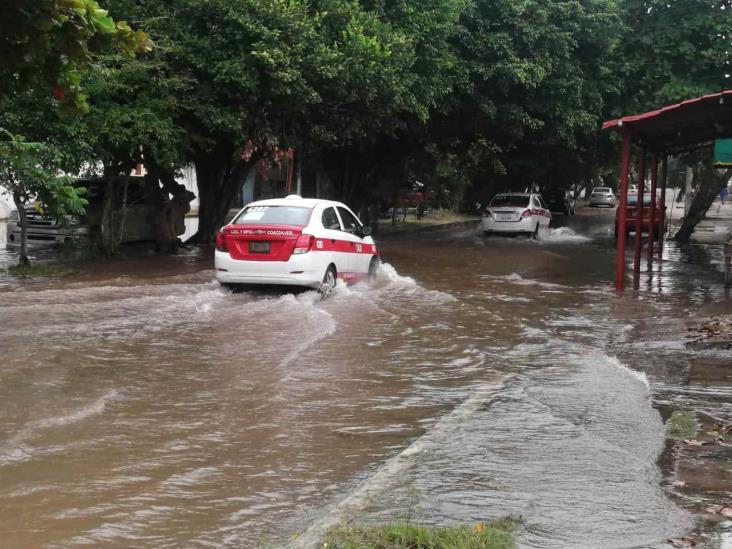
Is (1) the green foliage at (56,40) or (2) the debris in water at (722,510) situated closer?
(2) the debris in water at (722,510)

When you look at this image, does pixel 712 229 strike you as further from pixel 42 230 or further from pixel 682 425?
pixel 682 425

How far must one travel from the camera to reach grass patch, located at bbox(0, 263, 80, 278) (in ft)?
52.7

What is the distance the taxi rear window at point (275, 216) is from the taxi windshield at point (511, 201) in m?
17.5

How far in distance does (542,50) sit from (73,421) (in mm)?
22301

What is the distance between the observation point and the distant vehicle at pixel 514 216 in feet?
98.6

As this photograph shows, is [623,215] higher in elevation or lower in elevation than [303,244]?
higher

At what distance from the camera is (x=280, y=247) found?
13367 mm

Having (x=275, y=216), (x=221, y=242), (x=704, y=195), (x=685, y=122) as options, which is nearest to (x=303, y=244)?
(x=275, y=216)

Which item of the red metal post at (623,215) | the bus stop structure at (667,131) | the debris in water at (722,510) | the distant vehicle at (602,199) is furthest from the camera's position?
the distant vehicle at (602,199)

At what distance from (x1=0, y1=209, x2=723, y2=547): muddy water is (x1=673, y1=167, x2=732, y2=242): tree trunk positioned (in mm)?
16575

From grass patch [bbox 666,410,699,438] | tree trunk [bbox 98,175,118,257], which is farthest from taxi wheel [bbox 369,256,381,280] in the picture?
grass patch [bbox 666,410,699,438]

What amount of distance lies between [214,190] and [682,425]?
17.6 meters

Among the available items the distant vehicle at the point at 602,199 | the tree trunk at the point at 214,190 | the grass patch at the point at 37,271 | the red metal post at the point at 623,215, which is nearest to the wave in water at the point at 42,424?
the grass patch at the point at 37,271

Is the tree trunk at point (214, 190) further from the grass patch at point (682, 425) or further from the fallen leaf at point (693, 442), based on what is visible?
the fallen leaf at point (693, 442)
